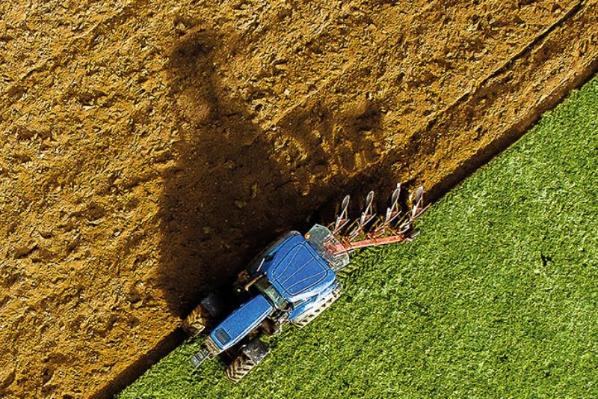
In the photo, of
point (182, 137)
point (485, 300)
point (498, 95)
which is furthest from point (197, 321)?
point (498, 95)

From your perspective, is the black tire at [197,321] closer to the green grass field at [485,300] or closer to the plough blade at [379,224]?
the green grass field at [485,300]

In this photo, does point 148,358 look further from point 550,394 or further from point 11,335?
A: point 550,394

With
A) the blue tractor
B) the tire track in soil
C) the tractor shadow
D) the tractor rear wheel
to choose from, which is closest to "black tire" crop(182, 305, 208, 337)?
the blue tractor

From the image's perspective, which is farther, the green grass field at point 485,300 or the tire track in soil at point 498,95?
the tire track in soil at point 498,95

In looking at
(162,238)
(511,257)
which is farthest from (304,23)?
(511,257)

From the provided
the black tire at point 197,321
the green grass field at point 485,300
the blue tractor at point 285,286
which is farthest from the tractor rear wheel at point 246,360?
the black tire at point 197,321

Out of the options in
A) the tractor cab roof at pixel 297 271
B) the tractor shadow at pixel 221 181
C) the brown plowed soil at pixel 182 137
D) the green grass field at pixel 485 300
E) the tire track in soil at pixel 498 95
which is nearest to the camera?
the tractor cab roof at pixel 297 271
